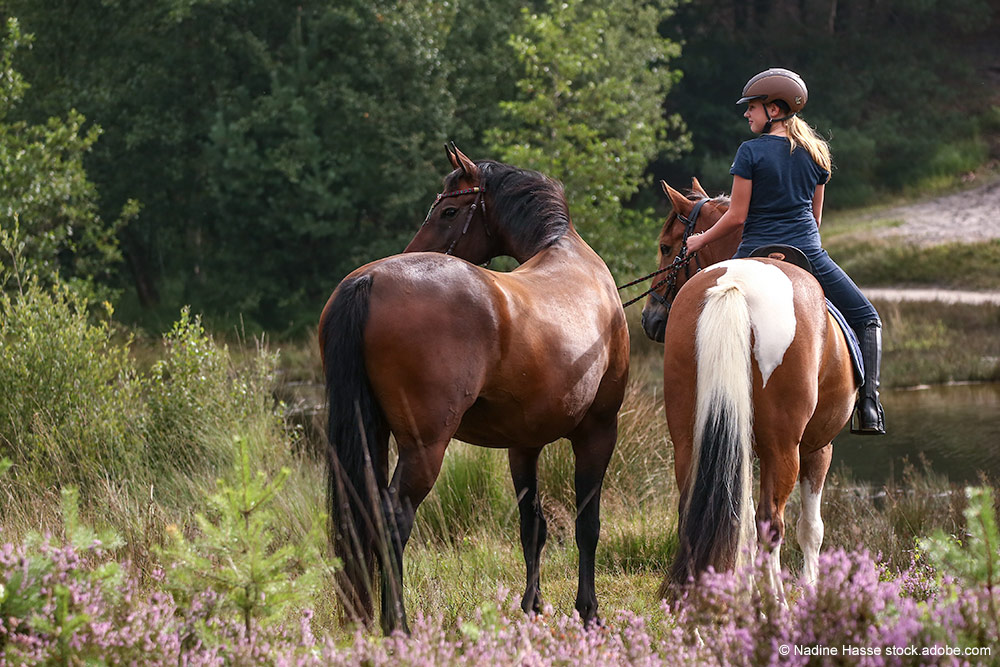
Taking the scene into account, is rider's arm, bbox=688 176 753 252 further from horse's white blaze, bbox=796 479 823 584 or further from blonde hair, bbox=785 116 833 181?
horse's white blaze, bbox=796 479 823 584

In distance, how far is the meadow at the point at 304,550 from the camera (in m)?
2.73

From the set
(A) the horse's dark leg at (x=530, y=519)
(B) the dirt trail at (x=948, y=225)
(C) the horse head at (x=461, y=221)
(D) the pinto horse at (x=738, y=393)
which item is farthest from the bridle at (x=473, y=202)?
(B) the dirt trail at (x=948, y=225)

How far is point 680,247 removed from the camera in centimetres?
557

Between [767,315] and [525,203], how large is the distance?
158 centimetres

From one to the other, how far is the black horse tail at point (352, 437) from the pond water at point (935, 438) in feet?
17.7

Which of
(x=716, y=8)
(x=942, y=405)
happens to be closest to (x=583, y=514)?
(x=942, y=405)

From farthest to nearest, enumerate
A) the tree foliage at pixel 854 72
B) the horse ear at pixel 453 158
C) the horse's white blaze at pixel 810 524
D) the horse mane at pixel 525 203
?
the tree foliage at pixel 854 72, the horse ear at pixel 453 158, the horse mane at pixel 525 203, the horse's white blaze at pixel 810 524

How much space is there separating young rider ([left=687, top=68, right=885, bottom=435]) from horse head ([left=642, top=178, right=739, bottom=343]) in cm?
54

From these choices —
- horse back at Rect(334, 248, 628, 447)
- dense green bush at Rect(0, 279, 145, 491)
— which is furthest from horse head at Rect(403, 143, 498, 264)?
dense green bush at Rect(0, 279, 145, 491)

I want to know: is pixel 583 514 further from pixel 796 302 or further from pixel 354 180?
pixel 354 180

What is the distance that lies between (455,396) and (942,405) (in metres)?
10.2

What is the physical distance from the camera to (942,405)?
1249cm

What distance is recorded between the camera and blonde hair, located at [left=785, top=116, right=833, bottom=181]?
15.2ft

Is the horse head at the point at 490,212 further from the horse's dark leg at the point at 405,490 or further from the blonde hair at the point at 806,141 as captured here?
the horse's dark leg at the point at 405,490
